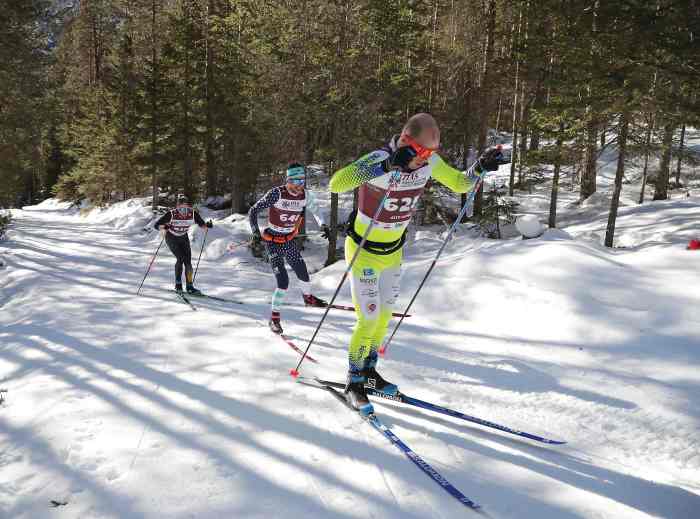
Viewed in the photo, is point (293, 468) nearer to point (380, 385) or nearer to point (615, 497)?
point (380, 385)

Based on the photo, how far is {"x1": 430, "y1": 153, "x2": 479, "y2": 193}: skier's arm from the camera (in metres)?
4.10

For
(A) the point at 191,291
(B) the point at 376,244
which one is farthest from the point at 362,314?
(A) the point at 191,291

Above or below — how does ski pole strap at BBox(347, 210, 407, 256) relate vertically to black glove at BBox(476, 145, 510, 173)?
below

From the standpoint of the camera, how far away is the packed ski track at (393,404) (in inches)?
111

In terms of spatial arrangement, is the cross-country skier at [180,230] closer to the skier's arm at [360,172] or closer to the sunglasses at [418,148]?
the skier's arm at [360,172]

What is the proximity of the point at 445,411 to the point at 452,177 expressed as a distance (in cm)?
219

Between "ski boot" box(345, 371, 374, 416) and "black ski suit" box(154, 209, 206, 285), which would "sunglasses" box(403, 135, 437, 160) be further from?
"black ski suit" box(154, 209, 206, 285)

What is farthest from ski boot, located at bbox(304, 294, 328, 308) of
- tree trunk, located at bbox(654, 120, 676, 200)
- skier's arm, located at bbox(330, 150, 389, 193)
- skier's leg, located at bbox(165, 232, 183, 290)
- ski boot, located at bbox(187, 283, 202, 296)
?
tree trunk, located at bbox(654, 120, 676, 200)

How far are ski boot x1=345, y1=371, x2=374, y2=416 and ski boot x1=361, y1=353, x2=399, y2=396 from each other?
0.24 feet

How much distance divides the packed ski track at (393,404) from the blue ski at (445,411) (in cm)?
6

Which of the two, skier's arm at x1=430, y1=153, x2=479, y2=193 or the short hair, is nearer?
the short hair

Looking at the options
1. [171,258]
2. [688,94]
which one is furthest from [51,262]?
[688,94]

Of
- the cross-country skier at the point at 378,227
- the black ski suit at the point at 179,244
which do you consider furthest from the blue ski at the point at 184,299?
the cross-country skier at the point at 378,227

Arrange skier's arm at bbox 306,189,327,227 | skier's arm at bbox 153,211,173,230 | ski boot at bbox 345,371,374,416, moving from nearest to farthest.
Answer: ski boot at bbox 345,371,374,416, skier's arm at bbox 306,189,327,227, skier's arm at bbox 153,211,173,230
